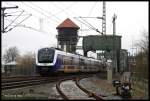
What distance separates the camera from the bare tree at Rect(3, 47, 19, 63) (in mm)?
144788

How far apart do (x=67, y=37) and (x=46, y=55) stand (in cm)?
5372

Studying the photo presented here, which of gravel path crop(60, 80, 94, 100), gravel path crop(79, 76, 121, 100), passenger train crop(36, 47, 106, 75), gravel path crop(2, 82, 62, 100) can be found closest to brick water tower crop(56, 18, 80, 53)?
passenger train crop(36, 47, 106, 75)

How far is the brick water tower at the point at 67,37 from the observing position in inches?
3629

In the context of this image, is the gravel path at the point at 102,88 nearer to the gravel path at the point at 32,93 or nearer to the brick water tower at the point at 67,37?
the gravel path at the point at 32,93

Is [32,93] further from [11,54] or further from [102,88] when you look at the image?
[11,54]

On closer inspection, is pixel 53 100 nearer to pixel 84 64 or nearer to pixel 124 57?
pixel 84 64

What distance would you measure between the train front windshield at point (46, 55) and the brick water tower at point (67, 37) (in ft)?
144

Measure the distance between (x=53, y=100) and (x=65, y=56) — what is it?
105 feet

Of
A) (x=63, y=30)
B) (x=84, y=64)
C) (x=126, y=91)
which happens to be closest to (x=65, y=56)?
(x=84, y=64)

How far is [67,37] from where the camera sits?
98.7 m

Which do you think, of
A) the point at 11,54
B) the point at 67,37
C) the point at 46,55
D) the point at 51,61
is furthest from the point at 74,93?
the point at 11,54

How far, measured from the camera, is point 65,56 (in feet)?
162

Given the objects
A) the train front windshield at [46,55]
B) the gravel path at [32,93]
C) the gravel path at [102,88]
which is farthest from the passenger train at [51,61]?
the gravel path at [32,93]

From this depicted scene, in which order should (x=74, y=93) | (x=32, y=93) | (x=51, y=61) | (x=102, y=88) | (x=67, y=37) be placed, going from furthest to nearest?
(x=67, y=37) < (x=51, y=61) < (x=102, y=88) < (x=74, y=93) < (x=32, y=93)
